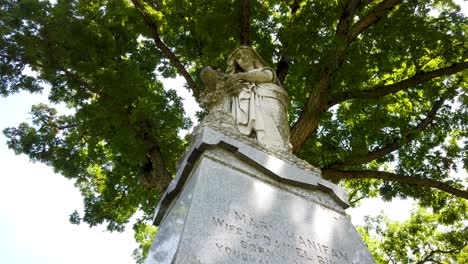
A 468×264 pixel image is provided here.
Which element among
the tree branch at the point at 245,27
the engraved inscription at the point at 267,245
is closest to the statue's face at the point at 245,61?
the tree branch at the point at 245,27

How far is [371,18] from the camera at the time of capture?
9617 mm

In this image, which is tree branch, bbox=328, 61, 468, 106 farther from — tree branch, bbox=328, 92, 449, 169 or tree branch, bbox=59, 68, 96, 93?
tree branch, bbox=59, 68, 96, 93

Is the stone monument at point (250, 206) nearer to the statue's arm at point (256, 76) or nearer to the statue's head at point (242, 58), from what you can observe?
the statue's arm at point (256, 76)

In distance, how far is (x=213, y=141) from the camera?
4.26 m

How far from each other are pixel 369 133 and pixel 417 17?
10.3ft

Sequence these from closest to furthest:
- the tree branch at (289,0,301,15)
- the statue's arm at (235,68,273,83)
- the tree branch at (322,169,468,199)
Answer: the statue's arm at (235,68,273,83) → the tree branch at (322,169,468,199) → the tree branch at (289,0,301,15)

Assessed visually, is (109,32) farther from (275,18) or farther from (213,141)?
(213,141)

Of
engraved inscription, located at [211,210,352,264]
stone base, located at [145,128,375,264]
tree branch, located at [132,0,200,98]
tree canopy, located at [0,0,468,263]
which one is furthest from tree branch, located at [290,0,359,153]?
engraved inscription, located at [211,210,352,264]

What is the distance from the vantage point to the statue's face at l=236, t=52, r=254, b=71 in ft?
22.5

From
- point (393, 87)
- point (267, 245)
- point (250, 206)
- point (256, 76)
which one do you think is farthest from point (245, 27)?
point (267, 245)

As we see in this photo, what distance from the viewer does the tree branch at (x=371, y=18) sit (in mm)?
9336

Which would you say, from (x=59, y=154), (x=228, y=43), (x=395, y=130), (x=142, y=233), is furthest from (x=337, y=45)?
(x=142, y=233)

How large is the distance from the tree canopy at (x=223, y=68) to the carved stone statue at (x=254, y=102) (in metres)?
2.50

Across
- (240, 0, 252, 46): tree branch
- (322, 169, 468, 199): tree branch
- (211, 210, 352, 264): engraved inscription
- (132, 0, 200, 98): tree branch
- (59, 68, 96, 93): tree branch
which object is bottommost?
(211, 210, 352, 264): engraved inscription
